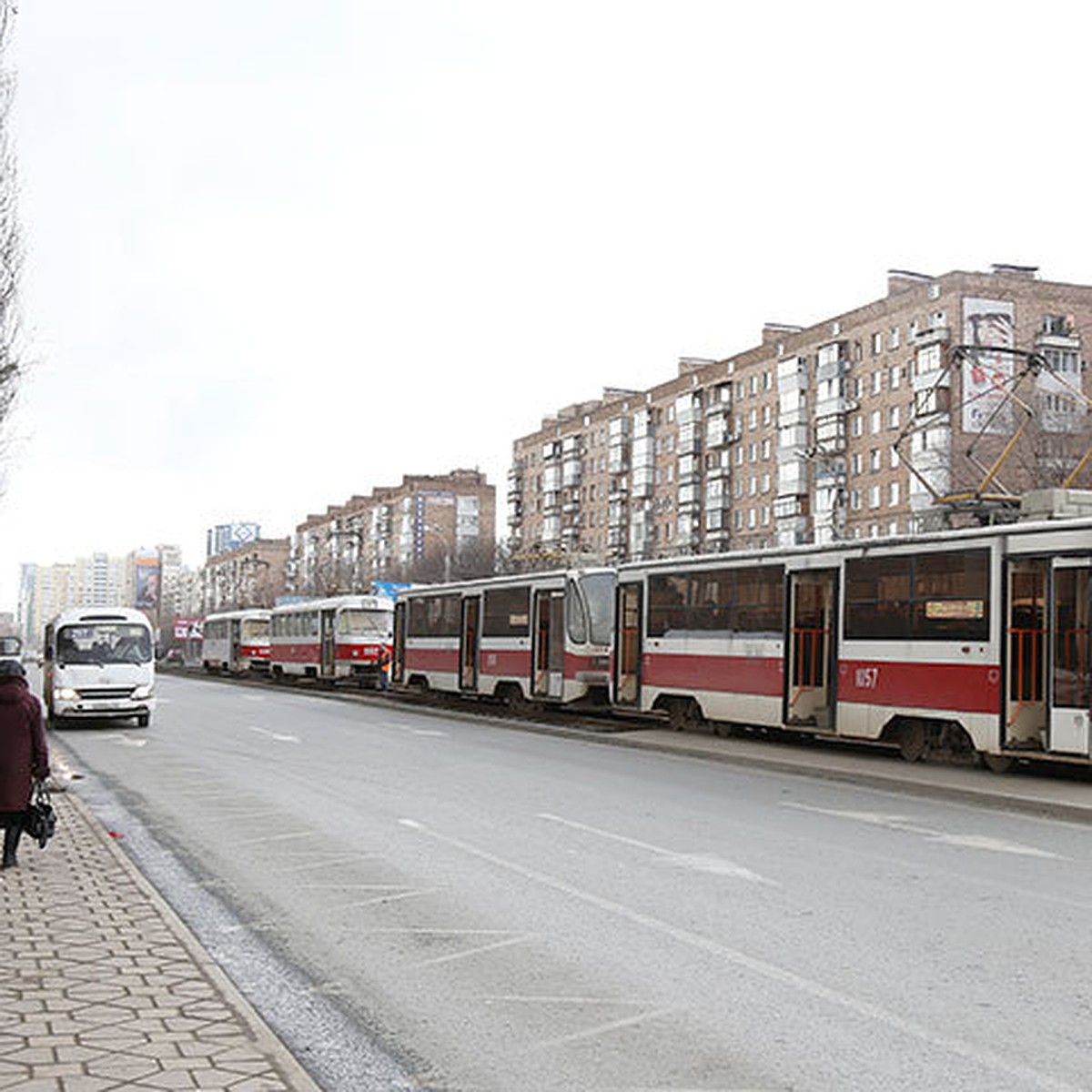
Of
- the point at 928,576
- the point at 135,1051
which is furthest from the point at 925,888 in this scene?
the point at 928,576

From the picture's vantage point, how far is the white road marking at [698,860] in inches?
395

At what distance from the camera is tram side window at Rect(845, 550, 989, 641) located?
18.0 m

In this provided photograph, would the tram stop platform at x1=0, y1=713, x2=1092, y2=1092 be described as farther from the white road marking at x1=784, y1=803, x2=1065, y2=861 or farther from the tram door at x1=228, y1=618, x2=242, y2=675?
the tram door at x1=228, y1=618, x2=242, y2=675

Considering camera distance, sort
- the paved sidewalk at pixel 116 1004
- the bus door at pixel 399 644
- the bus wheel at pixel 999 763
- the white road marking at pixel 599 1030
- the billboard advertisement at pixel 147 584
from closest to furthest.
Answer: the paved sidewalk at pixel 116 1004, the white road marking at pixel 599 1030, the bus wheel at pixel 999 763, the bus door at pixel 399 644, the billboard advertisement at pixel 147 584

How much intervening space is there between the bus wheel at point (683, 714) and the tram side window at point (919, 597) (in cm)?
541

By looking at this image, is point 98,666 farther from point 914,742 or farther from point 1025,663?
point 1025,663

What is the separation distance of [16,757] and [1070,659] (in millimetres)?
11696

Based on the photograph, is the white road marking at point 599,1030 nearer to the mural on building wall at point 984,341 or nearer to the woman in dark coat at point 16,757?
the woman in dark coat at point 16,757

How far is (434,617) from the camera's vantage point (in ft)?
122

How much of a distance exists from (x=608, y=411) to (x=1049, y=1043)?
4087 inches

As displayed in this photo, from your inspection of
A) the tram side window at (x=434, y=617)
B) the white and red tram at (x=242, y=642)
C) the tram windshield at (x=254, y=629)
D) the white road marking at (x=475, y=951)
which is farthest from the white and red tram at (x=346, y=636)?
the white road marking at (x=475, y=951)

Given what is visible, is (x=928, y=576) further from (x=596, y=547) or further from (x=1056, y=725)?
(x=596, y=547)

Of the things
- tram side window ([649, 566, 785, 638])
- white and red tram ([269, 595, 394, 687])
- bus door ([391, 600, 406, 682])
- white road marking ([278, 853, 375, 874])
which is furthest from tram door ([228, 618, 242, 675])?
white road marking ([278, 853, 375, 874])

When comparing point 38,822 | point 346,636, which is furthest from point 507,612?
point 38,822
